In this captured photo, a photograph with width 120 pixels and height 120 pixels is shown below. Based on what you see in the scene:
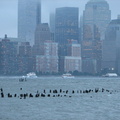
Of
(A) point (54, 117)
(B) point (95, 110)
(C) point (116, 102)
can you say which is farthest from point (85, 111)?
(C) point (116, 102)

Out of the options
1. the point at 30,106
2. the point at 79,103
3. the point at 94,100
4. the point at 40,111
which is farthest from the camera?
the point at 94,100

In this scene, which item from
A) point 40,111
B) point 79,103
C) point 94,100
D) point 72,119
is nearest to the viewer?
point 72,119

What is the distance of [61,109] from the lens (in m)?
87.1

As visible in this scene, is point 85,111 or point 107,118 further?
point 85,111

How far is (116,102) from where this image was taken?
334 ft

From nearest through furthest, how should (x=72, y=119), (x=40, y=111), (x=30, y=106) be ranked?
(x=72, y=119)
(x=40, y=111)
(x=30, y=106)

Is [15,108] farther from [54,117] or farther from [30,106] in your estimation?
[54,117]

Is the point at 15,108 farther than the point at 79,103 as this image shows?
No

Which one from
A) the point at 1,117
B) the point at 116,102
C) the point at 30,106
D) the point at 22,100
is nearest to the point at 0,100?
the point at 22,100

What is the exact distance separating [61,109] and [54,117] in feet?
36.6

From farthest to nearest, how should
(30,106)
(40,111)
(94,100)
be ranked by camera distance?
(94,100), (30,106), (40,111)

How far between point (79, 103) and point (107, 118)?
922 inches

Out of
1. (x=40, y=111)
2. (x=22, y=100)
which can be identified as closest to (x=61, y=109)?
(x=40, y=111)

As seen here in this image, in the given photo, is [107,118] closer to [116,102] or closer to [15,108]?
[15,108]
